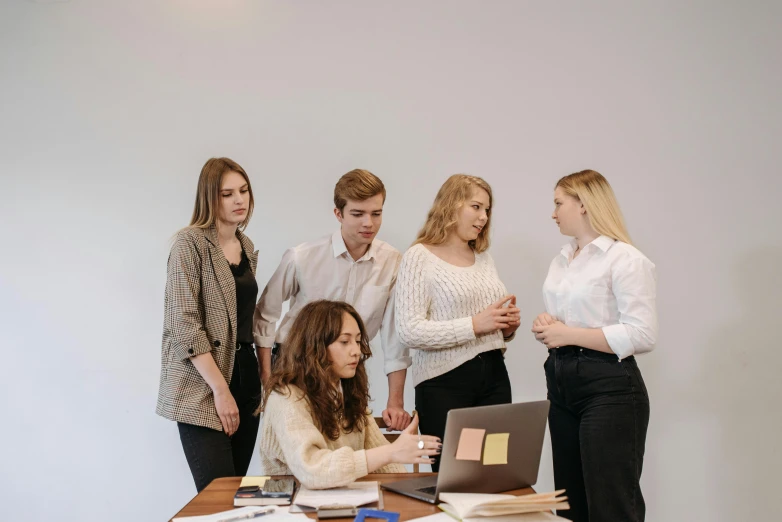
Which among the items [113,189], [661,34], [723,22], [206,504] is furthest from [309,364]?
[723,22]

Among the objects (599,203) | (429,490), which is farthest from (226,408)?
(599,203)

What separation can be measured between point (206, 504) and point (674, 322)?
2381 mm

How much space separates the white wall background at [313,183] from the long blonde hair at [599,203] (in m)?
0.94

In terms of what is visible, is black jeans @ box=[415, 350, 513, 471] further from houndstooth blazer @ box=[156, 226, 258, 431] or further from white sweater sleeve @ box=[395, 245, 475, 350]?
houndstooth blazer @ box=[156, 226, 258, 431]

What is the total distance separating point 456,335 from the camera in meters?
2.32

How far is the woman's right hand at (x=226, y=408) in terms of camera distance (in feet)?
7.36

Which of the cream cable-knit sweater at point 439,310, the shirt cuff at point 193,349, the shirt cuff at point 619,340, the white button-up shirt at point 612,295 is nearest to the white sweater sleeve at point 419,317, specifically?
the cream cable-knit sweater at point 439,310

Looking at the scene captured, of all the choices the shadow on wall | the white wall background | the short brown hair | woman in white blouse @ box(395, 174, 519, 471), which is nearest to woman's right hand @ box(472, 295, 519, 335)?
woman in white blouse @ box(395, 174, 519, 471)

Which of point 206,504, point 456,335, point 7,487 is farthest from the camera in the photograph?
point 7,487

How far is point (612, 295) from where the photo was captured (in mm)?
2199

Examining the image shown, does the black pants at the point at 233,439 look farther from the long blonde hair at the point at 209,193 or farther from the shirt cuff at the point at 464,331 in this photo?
the shirt cuff at the point at 464,331

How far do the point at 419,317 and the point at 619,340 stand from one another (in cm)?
66

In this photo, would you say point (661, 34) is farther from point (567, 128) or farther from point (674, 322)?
point (674, 322)

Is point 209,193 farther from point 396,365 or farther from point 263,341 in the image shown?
point 396,365
